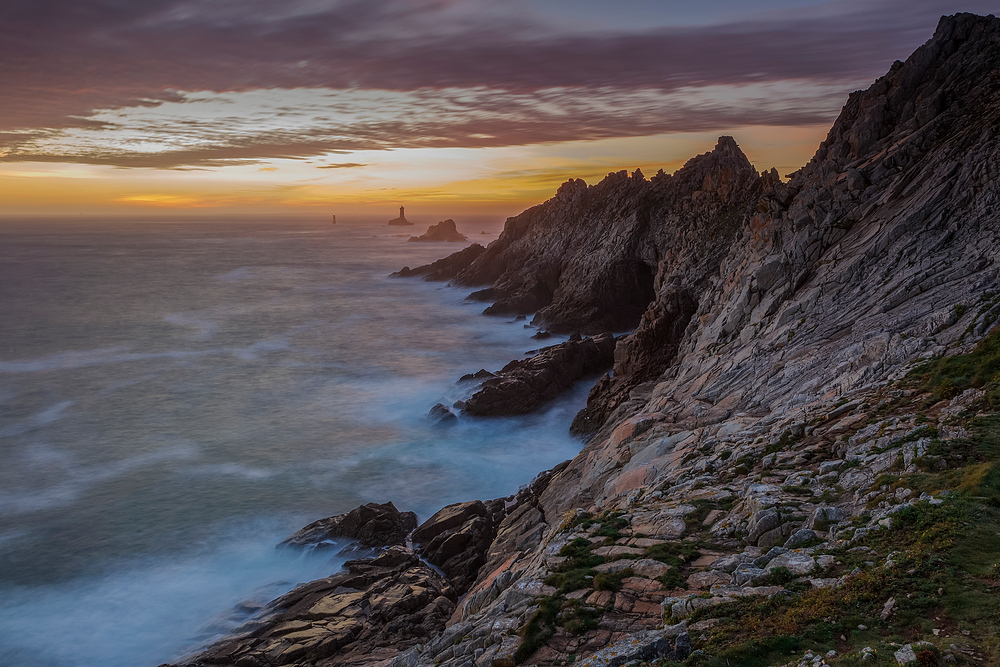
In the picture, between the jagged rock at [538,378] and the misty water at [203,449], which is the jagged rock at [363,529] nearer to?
the misty water at [203,449]

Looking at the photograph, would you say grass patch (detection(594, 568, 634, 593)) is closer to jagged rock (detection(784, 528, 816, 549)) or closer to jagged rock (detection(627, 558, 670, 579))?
jagged rock (detection(627, 558, 670, 579))

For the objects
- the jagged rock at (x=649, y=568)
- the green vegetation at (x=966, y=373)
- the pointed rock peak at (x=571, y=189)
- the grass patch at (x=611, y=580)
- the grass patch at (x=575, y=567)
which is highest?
the pointed rock peak at (x=571, y=189)

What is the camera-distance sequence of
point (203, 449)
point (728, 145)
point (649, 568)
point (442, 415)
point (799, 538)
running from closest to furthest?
point (799, 538)
point (649, 568)
point (203, 449)
point (442, 415)
point (728, 145)

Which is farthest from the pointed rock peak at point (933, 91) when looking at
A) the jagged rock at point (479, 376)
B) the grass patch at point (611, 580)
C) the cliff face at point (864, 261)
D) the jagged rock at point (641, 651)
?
the jagged rock at point (479, 376)

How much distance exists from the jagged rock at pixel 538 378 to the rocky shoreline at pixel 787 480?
203 inches

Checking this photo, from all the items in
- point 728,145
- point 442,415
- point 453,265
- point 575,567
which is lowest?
point 442,415

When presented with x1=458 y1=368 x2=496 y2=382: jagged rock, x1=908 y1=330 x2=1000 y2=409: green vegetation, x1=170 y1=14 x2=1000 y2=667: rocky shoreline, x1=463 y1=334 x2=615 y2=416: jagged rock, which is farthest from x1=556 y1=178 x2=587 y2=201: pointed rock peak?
x1=908 y1=330 x2=1000 y2=409: green vegetation

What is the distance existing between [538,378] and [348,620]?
25754 mm

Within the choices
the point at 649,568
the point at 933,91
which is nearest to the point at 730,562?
the point at 649,568

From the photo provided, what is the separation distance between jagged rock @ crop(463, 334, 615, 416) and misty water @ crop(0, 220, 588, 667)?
1237 millimetres

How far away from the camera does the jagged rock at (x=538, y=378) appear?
41625 millimetres

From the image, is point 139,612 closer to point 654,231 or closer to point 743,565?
point 743,565

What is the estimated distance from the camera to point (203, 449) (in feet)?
126

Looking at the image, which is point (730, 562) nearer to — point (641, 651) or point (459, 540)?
point (641, 651)
